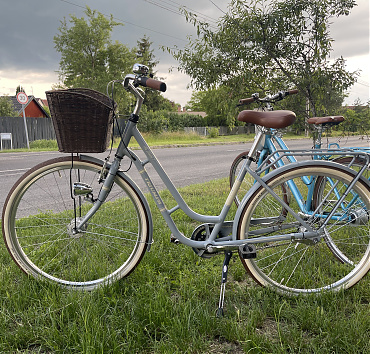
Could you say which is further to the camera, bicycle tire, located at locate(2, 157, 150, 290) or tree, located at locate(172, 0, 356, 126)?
tree, located at locate(172, 0, 356, 126)

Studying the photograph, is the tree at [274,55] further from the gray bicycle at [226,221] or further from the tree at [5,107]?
the tree at [5,107]

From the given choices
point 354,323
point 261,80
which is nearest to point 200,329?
point 354,323

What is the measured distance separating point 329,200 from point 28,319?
2.22 meters

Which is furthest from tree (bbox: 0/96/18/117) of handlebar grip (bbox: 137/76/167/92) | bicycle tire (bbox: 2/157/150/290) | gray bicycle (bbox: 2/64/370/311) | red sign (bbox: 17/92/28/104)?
handlebar grip (bbox: 137/76/167/92)

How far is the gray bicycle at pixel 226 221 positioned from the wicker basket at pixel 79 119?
0.20m

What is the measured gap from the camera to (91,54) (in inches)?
1011

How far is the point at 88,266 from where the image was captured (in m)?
2.42

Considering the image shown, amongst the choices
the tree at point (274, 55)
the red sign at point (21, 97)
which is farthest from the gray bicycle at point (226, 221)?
the red sign at point (21, 97)

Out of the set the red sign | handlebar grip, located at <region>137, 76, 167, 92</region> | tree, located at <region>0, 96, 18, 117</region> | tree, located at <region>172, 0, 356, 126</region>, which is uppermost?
tree, located at <region>0, 96, 18, 117</region>

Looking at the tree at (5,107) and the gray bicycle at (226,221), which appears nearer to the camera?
the gray bicycle at (226,221)

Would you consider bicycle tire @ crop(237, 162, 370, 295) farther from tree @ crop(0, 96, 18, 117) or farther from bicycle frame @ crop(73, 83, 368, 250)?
tree @ crop(0, 96, 18, 117)

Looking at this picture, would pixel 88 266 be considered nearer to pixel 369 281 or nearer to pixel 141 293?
pixel 141 293

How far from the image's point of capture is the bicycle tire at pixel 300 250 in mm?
2039

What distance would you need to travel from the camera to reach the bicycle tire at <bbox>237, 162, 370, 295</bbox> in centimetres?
204
